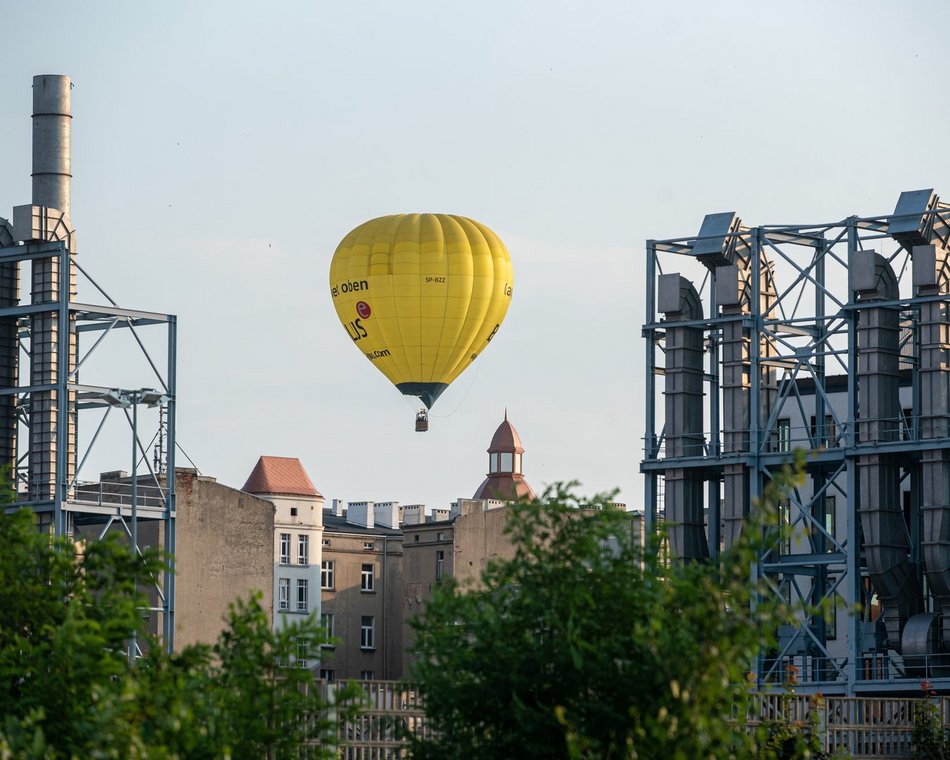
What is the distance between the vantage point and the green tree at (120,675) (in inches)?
734

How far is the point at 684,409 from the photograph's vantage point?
211 ft

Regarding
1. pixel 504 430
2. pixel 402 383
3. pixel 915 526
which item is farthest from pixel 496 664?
pixel 504 430

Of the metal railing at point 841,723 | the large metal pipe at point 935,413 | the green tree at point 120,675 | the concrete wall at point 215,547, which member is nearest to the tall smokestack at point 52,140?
the concrete wall at point 215,547

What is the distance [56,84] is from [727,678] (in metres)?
58.6

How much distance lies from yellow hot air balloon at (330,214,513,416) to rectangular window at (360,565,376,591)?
32.3 metres

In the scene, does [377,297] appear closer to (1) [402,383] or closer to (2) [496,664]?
(1) [402,383]

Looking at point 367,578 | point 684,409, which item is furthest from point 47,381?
point 367,578

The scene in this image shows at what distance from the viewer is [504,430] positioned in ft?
520

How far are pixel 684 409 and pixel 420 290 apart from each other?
52.7 ft

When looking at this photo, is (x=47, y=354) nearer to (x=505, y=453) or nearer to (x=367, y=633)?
(x=367, y=633)

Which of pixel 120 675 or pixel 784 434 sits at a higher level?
pixel 784 434

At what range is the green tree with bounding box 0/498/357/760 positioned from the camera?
18.6 meters

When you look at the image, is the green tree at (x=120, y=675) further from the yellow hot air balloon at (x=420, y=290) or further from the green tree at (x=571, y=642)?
the yellow hot air balloon at (x=420, y=290)

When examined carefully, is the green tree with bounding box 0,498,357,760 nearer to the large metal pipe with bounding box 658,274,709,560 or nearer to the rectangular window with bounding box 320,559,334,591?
the large metal pipe with bounding box 658,274,709,560
